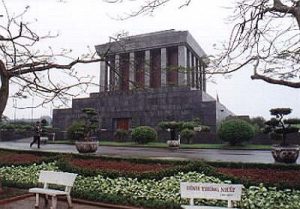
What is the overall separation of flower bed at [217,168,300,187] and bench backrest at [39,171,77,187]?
4.11m

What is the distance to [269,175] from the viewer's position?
31.4 feet

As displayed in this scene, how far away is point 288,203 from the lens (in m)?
7.48

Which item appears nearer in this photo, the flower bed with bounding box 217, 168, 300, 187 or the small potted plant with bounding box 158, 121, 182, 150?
the flower bed with bounding box 217, 168, 300, 187

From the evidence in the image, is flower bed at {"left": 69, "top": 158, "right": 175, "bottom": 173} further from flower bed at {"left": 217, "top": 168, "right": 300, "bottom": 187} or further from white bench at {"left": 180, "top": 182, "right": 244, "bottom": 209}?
white bench at {"left": 180, "top": 182, "right": 244, "bottom": 209}

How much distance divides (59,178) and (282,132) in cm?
1182

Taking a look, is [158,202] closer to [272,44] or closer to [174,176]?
[174,176]

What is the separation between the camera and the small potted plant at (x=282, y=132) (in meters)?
15.9

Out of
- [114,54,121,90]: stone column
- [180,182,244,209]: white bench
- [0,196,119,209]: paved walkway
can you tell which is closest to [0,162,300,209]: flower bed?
[0,196,119,209]: paved walkway

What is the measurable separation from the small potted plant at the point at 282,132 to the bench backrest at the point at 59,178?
11.0 metres

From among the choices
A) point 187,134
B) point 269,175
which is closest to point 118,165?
point 269,175

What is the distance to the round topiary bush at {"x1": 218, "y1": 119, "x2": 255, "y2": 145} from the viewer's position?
91.3 feet

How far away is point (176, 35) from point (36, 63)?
134 ft

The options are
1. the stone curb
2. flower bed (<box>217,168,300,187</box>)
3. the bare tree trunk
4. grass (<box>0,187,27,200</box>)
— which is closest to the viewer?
the stone curb

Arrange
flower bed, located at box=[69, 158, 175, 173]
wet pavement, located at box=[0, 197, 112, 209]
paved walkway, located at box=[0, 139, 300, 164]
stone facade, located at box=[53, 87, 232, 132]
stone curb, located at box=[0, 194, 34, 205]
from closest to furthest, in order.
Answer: wet pavement, located at box=[0, 197, 112, 209], stone curb, located at box=[0, 194, 34, 205], flower bed, located at box=[69, 158, 175, 173], paved walkway, located at box=[0, 139, 300, 164], stone facade, located at box=[53, 87, 232, 132]
